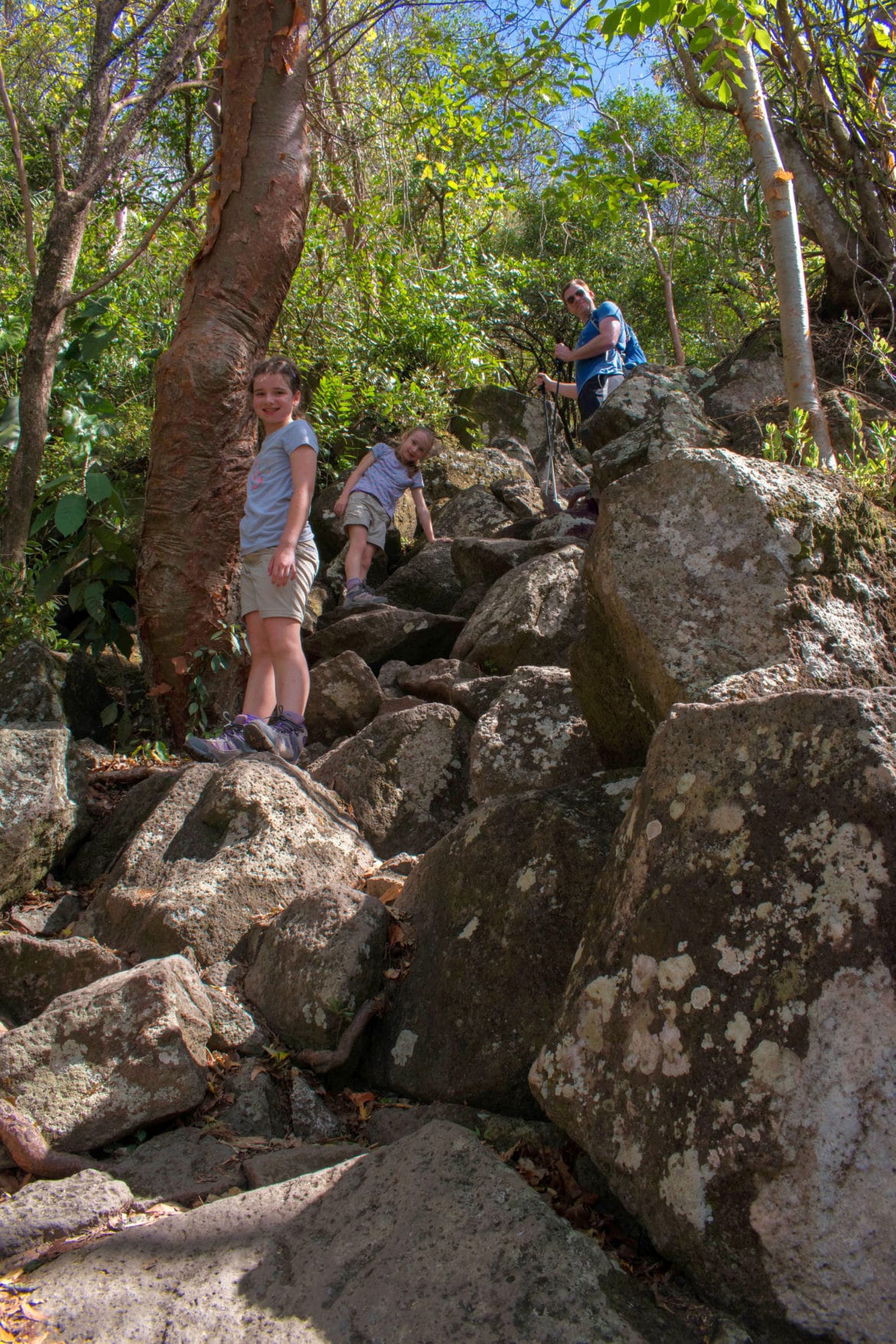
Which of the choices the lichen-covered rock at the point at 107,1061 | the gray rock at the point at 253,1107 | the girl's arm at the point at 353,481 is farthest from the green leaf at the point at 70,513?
the gray rock at the point at 253,1107

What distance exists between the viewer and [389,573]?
8.16 meters

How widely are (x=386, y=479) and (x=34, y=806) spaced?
4601 mm

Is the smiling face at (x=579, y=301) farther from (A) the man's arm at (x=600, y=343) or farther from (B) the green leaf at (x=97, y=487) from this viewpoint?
(B) the green leaf at (x=97, y=487)

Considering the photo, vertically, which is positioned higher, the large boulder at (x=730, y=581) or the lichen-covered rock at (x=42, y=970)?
the large boulder at (x=730, y=581)

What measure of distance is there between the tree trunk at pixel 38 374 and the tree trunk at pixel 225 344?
30.8 inches

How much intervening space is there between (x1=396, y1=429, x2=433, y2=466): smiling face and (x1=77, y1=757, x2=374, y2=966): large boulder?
454 cm

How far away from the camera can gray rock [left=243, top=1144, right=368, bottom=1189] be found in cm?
214

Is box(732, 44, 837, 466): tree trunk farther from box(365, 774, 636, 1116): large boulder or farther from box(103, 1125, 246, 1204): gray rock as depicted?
box(103, 1125, 246, 1204): gray rock

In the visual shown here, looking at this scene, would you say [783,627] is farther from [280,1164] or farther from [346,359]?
[346,359]

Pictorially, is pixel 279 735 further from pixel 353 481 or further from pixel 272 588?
pixel 353 481

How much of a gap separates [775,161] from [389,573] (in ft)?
13.1

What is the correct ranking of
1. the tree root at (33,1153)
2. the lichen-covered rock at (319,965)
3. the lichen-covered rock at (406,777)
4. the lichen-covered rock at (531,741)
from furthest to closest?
the lichen-covered rock at (406,777), the lichen-covered rock at (531,741), the lichen-covered rock at (319,965), the tree root at (33,1153)

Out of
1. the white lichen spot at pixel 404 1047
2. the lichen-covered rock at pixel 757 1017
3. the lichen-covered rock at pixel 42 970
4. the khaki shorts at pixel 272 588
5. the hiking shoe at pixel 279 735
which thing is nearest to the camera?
the lichen-covered rock at pixel 757 1017

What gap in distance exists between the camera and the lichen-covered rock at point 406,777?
3912 millimetres
